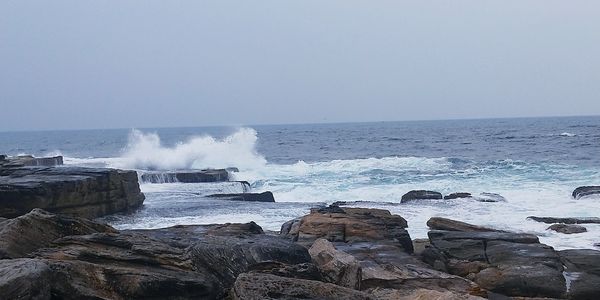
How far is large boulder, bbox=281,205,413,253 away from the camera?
46.3 feet

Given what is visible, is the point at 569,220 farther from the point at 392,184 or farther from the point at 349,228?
the point at 392,184

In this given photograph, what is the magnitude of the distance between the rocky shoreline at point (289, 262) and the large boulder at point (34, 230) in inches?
0.6

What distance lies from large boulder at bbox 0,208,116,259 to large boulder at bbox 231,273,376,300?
259 cm

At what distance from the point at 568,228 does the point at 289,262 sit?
10.7 metres

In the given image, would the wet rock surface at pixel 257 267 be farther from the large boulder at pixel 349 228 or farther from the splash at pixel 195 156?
the splash at pixel 195 156

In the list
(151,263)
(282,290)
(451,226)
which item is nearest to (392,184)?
(451,226)

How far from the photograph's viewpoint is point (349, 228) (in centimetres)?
1470

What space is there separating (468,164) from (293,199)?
1915 centimetres

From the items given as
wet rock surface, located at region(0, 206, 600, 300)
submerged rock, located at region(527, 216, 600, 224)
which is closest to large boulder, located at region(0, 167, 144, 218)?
wet rock surface, located at region(0, 206, 600, 300)

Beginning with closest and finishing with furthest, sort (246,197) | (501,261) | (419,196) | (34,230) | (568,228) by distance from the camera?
(34,230) < (501,261) < (568,228) < (419,196) < (246,197)

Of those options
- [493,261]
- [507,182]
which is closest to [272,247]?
[493,261]

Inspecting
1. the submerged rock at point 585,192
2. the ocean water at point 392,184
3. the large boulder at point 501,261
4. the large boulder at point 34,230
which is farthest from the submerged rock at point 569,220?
the large boulder at point 34,230

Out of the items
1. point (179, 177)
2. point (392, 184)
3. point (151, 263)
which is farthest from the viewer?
point (179, 177)

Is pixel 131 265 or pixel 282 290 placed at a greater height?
pixel 131 265
